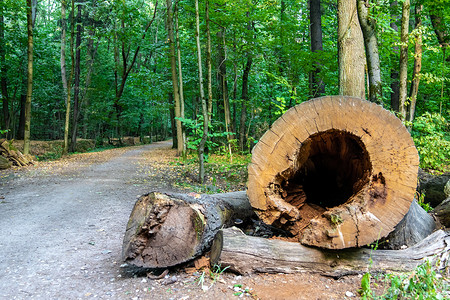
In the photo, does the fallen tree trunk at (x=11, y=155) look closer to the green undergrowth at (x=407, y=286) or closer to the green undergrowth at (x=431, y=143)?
the green undergrowth at (x=407, y=286)

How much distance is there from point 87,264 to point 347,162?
124 inches

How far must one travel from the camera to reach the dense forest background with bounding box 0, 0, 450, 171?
7.27 meters

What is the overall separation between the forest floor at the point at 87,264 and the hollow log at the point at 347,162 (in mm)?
501

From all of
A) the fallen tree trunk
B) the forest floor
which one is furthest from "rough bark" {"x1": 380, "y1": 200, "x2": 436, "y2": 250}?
the fallen tree trunk

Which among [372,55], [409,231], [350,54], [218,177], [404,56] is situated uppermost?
[404,56]

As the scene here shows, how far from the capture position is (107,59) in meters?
25.2

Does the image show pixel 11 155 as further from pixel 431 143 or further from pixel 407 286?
pixel 431 143

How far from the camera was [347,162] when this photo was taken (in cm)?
353

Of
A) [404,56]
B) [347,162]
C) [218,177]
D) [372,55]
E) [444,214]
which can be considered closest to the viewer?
[347,162]

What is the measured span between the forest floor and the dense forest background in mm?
3190

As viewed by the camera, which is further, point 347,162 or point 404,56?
point 404,56

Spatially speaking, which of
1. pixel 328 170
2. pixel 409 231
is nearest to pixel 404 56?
pixel 328 170

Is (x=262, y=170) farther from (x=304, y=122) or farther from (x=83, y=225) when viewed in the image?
(x=83, y=225)

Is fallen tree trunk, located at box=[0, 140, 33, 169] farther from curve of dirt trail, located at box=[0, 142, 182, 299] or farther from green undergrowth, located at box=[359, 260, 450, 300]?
green undergrowth, located at box=[359, 260, 450, 300]
